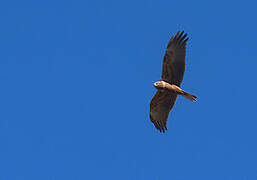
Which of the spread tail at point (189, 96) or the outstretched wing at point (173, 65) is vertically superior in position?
the outstretched wing at point (173, 65)

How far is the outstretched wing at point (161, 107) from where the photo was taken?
23.1 meters

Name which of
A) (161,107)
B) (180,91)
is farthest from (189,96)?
(161,107)

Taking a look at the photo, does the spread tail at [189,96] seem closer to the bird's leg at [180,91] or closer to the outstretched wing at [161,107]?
the bird's leg at [180,91]

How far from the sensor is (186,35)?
22797 millimetres

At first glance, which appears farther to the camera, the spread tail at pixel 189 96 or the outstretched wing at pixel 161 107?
the outstretched wing at pixel 161 107

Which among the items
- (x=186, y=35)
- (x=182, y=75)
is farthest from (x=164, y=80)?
(x=186, y=35)

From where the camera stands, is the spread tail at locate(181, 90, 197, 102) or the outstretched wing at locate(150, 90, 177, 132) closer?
the spread tail at locate(181, 90, 197, 102)

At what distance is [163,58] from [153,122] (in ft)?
10.2

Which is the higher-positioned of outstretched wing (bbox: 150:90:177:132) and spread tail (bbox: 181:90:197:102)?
outstretched wing (bbox: 150:90:177:132)

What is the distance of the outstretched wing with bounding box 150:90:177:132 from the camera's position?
75.8ft

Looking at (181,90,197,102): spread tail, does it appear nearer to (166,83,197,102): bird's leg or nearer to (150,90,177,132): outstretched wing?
(166,83,197,102): bird's leg

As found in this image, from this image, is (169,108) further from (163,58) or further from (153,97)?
(163,58)

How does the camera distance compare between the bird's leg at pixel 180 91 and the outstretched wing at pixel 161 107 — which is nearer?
the bird's leg at pixel 180 91

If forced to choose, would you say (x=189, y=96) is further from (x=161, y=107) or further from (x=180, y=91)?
(x=161, y=107)
